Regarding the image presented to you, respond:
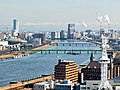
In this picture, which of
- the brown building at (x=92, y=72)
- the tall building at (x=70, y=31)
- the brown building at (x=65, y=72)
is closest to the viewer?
the brown building at (x=92, y=72)

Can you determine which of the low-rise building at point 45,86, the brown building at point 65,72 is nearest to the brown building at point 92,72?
the brown building at point 65,72

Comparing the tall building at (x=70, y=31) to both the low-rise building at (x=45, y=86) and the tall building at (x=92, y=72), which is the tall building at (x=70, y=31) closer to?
the tall building at (x=92, y=72)

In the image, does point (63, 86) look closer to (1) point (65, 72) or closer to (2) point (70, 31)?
(1) point (65, 72)

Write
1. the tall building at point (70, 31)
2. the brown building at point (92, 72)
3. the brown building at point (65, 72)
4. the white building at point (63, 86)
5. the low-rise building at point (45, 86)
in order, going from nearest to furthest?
1. the white building at point (63, 86)
2. the low-rise building at point (45, 86)
3. the brown building at point (92, 72)
4. the brown building at point (65, 72)
5. the tall building at point (70, 31)

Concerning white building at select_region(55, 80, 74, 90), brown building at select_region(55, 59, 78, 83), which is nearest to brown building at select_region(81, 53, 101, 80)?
brown building at select_region(55, 59, 78, 83)

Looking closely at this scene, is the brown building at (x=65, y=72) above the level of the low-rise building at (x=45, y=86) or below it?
above

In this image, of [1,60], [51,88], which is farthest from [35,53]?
[51,88]

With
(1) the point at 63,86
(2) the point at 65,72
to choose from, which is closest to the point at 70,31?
(2) the point at 65,72

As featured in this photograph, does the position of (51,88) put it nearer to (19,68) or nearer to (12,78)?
(12,78)

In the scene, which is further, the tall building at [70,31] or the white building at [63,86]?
the tall building at [70,31]

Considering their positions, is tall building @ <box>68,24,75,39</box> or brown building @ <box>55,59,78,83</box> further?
tall building @ <box>68,24,75,39</box>

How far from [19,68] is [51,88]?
14.3 metres

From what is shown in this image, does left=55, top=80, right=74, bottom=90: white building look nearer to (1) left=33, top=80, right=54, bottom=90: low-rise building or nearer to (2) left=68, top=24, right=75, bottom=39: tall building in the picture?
(1) left=33, top=80, right=54, bottom=90: low-rise building

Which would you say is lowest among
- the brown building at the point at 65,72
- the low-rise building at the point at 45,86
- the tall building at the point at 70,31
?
the low-rise building at the point at 45,86
